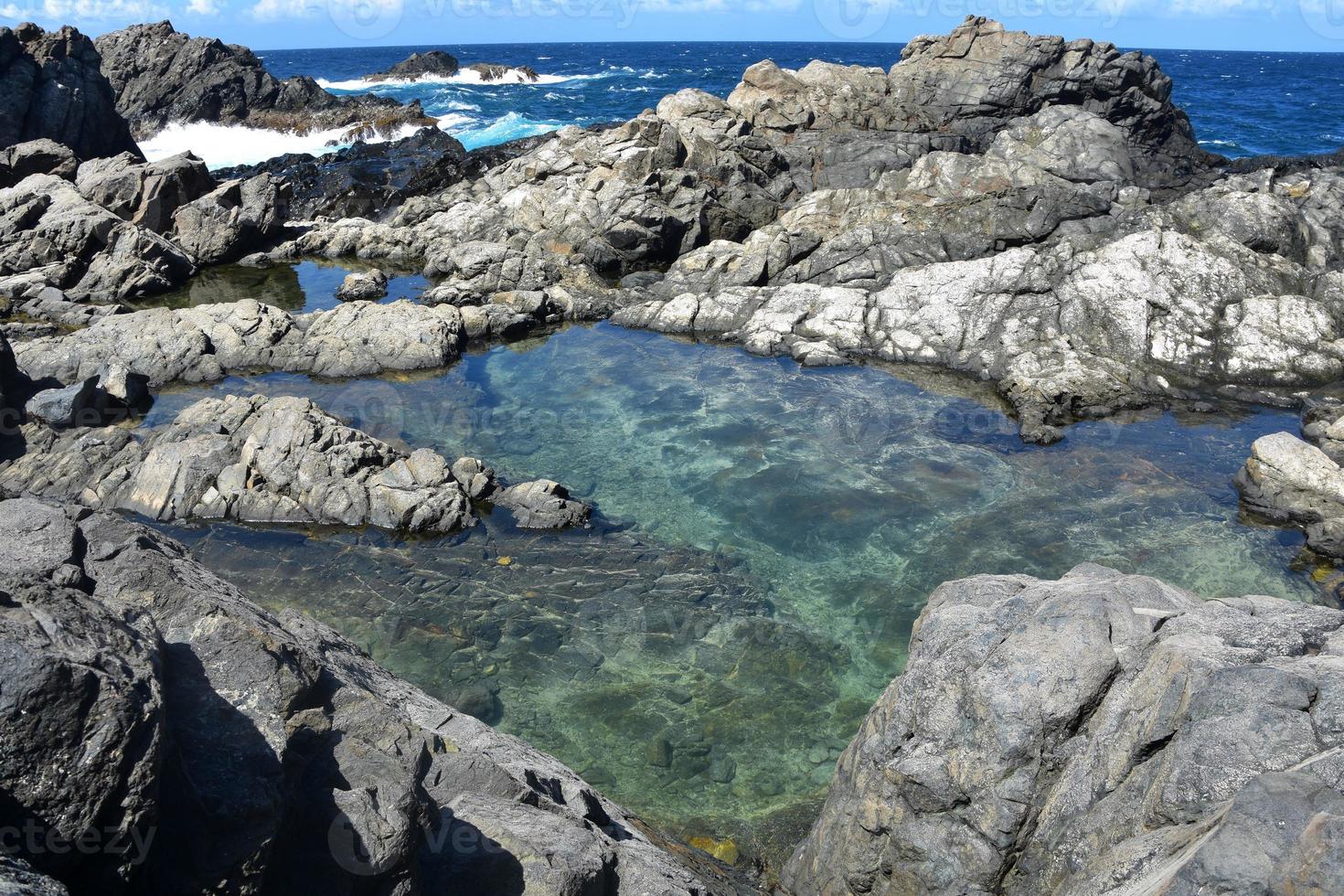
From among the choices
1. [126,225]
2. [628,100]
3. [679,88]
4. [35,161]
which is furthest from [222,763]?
[679,88]

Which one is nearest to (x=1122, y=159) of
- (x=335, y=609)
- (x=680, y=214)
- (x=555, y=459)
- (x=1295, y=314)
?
(x=1295, y=314)

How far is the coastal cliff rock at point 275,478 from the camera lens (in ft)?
67.6

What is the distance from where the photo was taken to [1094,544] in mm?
19172

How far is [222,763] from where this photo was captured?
6512 mm

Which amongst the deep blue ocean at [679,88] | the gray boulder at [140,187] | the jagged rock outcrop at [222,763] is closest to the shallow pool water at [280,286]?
the gray boulder at [140,187]

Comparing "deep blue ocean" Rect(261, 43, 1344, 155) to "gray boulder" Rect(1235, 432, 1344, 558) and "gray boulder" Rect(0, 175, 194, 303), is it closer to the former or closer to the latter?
"gray boulder" Rect(0, 175, 194, 303)

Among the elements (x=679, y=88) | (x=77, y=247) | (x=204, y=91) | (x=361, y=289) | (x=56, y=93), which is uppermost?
(x=679, y=88)

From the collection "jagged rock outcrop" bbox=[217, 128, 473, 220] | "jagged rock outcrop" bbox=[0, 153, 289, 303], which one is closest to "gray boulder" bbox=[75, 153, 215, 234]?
"jagged rock outcrop" bbox=[0, 153, 289, 303]

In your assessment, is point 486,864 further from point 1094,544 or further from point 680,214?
point 680,214

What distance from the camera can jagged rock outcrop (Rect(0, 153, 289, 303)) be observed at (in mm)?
36688

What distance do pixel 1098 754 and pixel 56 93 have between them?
59.9 m

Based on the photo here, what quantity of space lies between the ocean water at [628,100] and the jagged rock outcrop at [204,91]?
1.70 meters

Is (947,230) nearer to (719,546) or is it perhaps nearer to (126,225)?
(719,546)

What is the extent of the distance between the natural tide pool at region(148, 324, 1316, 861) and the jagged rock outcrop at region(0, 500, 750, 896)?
440 cm
